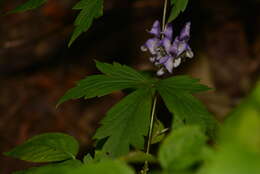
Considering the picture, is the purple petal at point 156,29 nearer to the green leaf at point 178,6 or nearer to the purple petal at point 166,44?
the purple petal at point 166,44

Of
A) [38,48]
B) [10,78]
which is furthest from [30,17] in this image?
[10,78]

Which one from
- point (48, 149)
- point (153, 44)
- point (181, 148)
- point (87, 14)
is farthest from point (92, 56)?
point (181, 148)

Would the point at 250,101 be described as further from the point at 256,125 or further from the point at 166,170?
the point at 166,170

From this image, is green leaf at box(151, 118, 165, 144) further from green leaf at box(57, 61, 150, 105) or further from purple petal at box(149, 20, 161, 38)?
purple petal at box(149, 20, 161, 38)

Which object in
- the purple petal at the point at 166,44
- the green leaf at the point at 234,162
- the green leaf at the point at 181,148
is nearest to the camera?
the green leaf at the point at 234,162

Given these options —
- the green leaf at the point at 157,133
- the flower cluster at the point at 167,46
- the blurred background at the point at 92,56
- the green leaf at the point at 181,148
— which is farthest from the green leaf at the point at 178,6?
the blurred background at the point at 92,56

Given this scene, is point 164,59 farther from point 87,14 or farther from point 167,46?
point 87,14

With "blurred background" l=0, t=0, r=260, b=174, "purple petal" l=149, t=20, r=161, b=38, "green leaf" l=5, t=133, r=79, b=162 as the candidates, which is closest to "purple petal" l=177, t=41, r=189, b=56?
"purple petal" l=149, t=20, r=161, b=38
